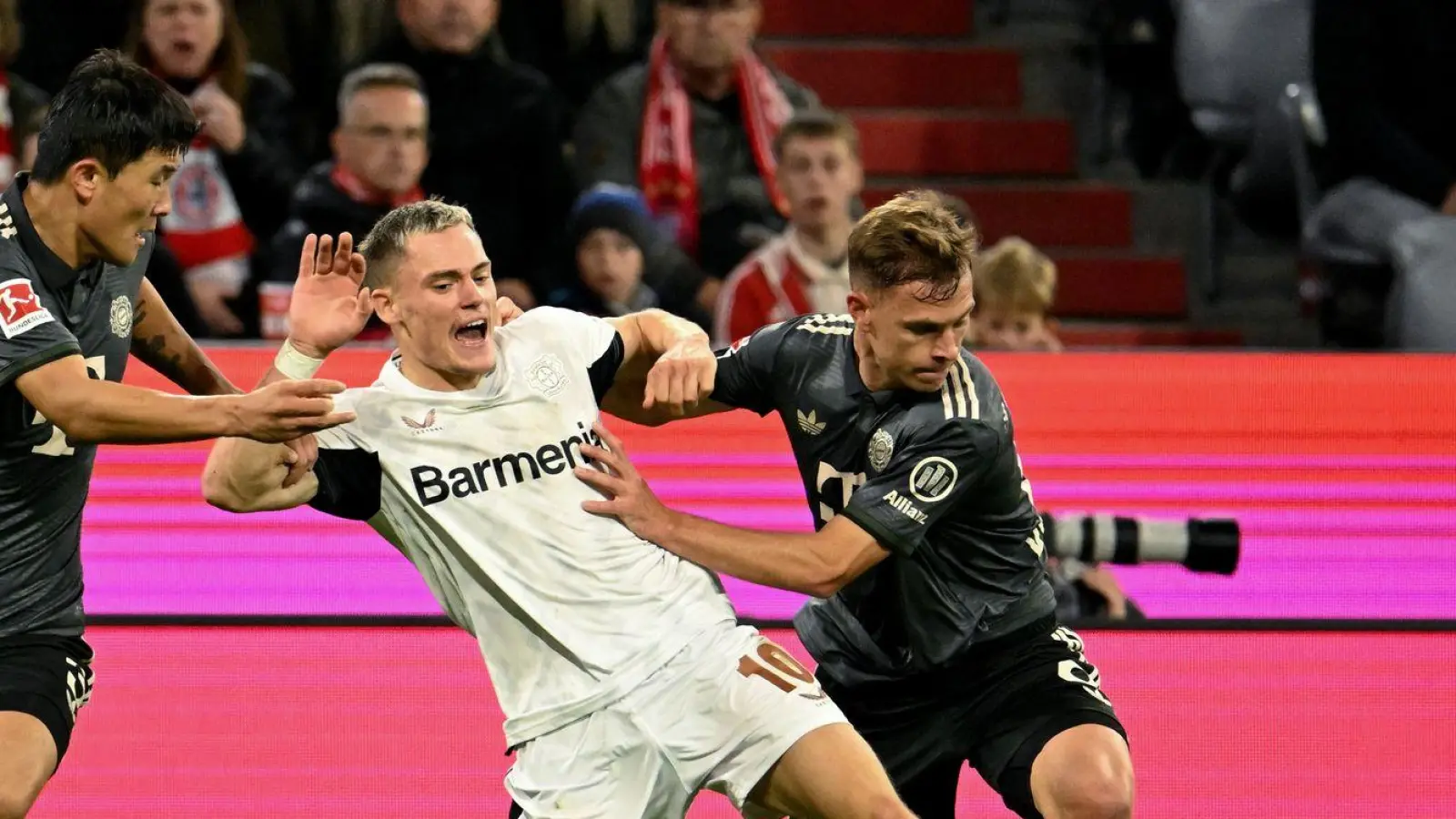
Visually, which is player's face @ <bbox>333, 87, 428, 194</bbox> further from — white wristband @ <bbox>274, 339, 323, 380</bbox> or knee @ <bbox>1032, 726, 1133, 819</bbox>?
knee @ <bbox>1032, 726, 1133, 819</bbox>

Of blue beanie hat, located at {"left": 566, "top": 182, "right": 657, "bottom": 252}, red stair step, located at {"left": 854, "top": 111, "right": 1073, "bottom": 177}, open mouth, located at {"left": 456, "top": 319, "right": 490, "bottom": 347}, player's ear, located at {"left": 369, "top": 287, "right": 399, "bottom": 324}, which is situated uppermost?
player's ear, located at {"left": 369, "top": 287, "right": 399, "bottom": 324}

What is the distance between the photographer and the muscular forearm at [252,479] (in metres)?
3.32

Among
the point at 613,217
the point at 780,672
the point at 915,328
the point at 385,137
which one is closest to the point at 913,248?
the point at 915,328

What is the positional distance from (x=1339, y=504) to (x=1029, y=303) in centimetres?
112

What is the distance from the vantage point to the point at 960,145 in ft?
25.9

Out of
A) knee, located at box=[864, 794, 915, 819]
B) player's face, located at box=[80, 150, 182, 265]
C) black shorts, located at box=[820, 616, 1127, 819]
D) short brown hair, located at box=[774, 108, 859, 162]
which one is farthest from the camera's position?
short brown hair, located at box=[774, 108, 859, 162]

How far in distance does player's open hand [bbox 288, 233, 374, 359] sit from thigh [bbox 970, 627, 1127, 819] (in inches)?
53.9

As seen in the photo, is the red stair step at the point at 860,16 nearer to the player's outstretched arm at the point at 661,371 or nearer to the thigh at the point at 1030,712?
the player's outstretched arm at the point at 661,371

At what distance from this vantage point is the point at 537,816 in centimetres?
345

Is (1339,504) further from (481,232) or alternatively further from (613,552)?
(481,232)

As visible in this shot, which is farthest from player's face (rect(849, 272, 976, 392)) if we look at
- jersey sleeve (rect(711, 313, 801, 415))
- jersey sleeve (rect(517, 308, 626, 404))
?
jersey sleeve (rect(517, 308, 626, 404))

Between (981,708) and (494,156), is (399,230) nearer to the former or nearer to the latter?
(981,708)

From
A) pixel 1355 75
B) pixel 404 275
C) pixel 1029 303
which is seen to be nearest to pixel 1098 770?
pixel 404 275

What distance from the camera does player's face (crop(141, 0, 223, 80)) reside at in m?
6.39
